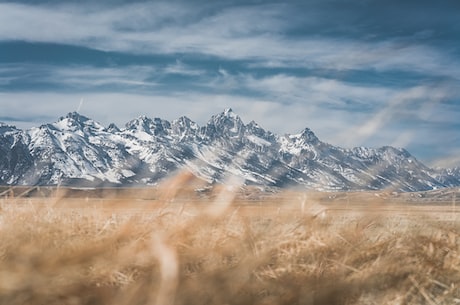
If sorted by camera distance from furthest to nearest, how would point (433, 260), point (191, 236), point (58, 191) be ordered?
point (58, 191) < point (433, 260) < point (191, 236)

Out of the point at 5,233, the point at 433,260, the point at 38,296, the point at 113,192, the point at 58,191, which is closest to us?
the point at 38,296

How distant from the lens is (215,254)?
112 inches

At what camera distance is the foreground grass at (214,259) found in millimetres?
2492

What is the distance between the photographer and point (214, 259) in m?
2.81

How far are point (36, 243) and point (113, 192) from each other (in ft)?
4.19

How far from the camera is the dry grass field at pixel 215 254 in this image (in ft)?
8.21

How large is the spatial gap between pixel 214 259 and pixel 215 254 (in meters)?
0.05

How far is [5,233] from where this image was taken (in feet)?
9.20

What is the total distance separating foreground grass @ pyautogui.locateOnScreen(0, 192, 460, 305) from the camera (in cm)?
249

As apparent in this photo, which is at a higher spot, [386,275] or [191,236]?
[191,236]

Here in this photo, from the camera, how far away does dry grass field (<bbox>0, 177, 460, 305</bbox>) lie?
2504 millimetres

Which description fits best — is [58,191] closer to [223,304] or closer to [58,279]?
[58,279]

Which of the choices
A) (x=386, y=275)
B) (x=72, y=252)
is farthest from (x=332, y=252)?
(x=72, y=252)

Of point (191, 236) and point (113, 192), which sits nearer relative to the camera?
point (191, 236)
